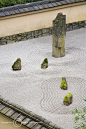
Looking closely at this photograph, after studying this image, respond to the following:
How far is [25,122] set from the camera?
539 centimetres

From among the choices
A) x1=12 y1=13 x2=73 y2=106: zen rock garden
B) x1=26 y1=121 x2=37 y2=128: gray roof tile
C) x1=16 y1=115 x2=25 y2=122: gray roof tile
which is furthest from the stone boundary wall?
x1=26 y1=121 x2=37 y2=128: gray roof tile

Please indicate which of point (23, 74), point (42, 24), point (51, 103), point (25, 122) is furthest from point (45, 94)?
point (42, 24)

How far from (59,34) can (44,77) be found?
222 centimetres

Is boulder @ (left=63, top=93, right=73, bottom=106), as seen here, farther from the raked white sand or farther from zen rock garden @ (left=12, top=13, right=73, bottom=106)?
zen rock garden @ (left=12, top=13, right=73, bottom=106)

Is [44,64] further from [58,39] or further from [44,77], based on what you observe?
[58,39]

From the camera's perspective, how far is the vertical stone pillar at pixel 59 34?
1259 centimetres

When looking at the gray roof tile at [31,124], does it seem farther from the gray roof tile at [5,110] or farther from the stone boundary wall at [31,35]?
the stone boundary wall at [31,35]

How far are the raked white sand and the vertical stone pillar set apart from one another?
0.99 ft

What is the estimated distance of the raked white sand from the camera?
9.31m

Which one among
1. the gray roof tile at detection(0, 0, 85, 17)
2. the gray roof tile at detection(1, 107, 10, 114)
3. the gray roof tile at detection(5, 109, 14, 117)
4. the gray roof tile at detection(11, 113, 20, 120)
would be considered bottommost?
the gray roof tile at detection(11, 113, 20, 120)

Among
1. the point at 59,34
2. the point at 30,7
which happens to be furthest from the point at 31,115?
the point at 30,7

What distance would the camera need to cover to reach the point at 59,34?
41.6 feet

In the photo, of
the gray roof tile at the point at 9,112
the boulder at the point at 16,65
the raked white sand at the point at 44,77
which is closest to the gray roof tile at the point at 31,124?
the gray roof tile at the point at 9,112

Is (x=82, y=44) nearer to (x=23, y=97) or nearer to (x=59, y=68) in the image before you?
(x=59, y=68)
